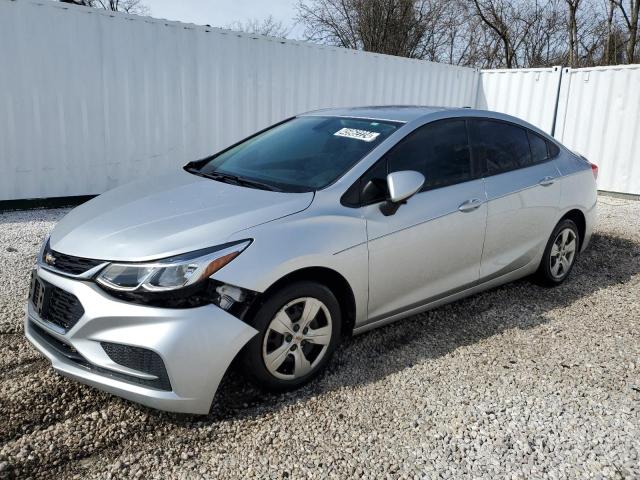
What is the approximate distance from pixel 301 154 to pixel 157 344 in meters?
1.77

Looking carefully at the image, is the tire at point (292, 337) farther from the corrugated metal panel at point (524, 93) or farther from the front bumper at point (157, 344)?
the corrugated metal panel at point (524, 93)

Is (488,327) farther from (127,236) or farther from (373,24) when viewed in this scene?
(373,24)

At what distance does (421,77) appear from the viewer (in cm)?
1105

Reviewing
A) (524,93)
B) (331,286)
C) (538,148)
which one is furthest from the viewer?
(524,93)

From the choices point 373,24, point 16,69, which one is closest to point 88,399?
point 16,69

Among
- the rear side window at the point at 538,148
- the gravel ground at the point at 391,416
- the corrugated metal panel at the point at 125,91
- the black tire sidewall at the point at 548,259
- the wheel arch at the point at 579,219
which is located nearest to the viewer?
the gravel ground at the point at 391,416

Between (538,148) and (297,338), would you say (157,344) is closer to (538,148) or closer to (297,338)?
(297,338)

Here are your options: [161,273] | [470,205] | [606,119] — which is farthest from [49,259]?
[606,119]

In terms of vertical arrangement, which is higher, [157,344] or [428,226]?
[428,226]

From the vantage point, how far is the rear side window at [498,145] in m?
4.18

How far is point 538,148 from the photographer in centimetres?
473

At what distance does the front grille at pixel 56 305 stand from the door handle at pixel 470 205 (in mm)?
2500

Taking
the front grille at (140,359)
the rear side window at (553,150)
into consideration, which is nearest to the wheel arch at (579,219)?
the rear side window at (553,150)

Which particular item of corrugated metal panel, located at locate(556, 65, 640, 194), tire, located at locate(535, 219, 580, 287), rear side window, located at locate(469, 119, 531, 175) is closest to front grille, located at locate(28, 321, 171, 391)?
rear side window, located at locate(469, 119, 531, 175)
